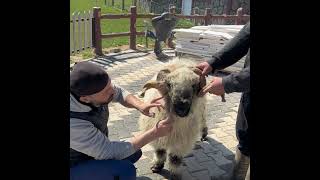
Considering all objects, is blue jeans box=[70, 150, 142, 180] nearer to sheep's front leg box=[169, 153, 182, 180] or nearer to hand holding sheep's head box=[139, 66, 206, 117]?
hand holding sheep's head box=[139, 66, 206, 117]

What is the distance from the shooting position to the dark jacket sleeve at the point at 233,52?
11.3 feet

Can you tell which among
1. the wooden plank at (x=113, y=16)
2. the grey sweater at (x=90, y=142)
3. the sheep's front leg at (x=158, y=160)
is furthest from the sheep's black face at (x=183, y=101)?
the wooden plank at (x=113, y=16)

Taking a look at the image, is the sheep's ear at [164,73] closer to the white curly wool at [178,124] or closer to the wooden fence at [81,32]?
the white curly wool at [178,124]

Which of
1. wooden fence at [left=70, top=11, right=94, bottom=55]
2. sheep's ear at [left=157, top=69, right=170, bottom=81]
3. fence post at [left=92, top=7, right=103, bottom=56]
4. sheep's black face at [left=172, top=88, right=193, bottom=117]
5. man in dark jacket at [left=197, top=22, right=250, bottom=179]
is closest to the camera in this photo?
man in dark jacket at [left=197, top=22, right=250, bottom=179]

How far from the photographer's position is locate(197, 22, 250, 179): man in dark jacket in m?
2.99

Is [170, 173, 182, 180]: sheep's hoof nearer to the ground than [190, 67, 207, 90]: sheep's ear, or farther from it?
nearer to the ground

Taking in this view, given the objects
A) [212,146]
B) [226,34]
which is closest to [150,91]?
[212,146]

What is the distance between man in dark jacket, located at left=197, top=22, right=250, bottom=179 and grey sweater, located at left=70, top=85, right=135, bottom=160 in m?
0.89

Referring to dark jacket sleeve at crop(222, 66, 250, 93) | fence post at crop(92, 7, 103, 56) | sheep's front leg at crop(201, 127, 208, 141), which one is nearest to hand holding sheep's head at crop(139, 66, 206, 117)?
dark jacket sleeve at crop(222, 66, 250, 93)

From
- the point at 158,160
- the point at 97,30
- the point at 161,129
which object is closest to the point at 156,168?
the point at 158,160

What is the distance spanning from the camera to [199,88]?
138 inches
